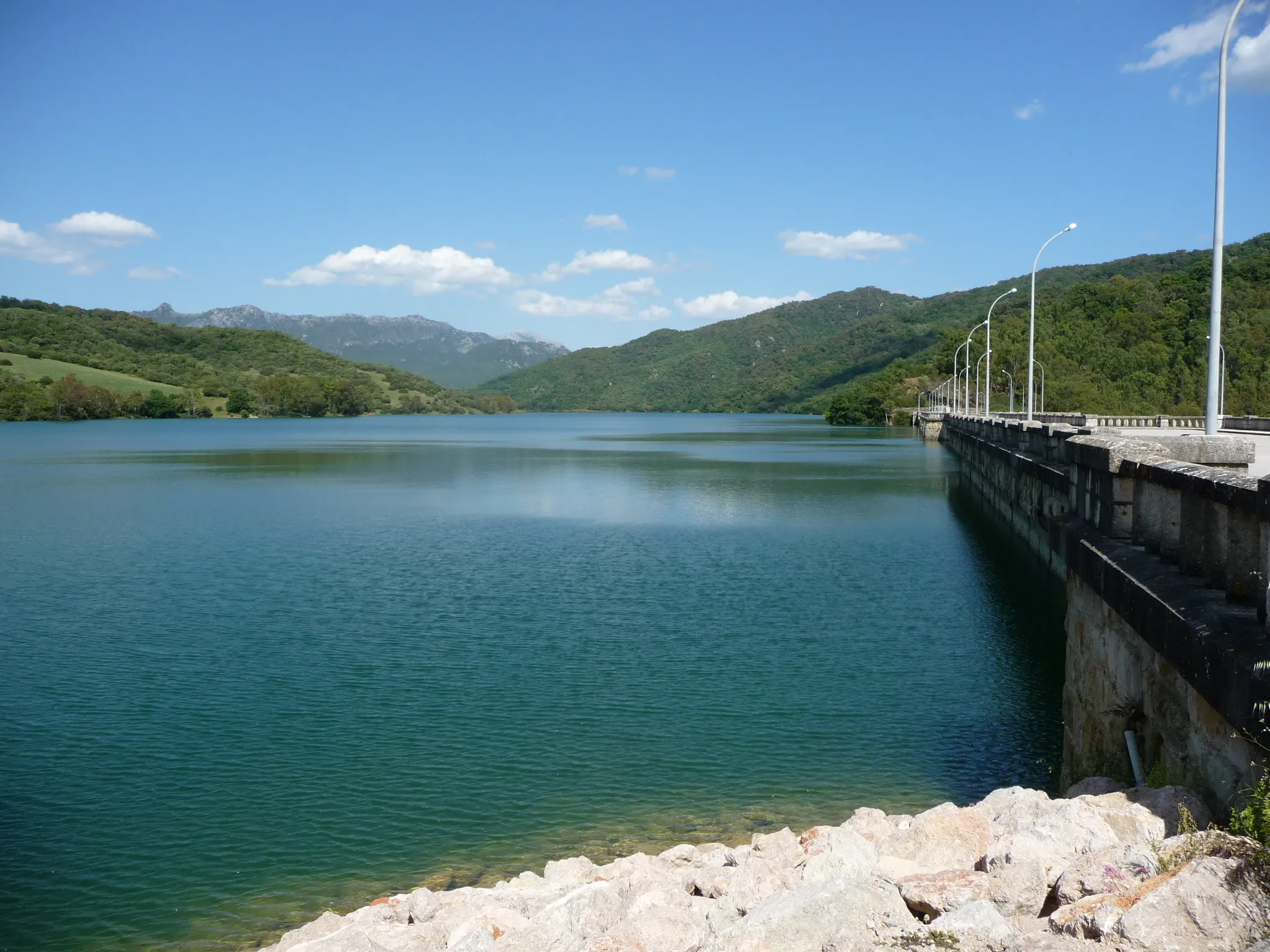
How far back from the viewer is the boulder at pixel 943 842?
741 cm

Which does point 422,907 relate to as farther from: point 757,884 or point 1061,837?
point 1061,837

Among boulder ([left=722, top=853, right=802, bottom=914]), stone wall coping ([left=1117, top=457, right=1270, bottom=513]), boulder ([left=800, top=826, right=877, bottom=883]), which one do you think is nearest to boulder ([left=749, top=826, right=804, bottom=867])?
boulder ([left=800, top=826, right=877, bottom=883])

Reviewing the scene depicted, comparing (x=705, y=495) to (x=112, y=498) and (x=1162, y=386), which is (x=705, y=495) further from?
(x=1162, y=386)

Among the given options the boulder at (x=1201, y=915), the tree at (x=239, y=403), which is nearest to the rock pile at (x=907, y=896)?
the boulder at (x=1201, y=915)

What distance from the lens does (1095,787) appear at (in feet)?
29.9

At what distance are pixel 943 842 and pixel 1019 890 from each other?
59.8 inches

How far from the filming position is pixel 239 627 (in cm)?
2033

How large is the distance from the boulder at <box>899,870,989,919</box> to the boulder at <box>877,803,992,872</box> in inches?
29.8

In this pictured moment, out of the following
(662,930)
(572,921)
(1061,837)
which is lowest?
(572,921)

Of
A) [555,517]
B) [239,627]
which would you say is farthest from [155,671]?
[555,517]

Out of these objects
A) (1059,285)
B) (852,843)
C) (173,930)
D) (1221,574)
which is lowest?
(173,930)

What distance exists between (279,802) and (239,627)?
9.27 metres

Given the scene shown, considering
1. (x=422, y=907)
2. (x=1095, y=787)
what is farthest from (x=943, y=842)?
(x=422, y=907)

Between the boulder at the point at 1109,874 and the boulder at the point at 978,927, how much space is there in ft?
1.61
